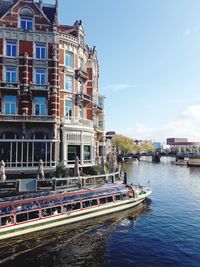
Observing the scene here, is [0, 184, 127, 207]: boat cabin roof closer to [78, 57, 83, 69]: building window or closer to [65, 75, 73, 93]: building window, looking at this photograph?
[65, 75, 73, 93]: building window

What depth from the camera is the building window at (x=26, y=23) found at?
33031 mm

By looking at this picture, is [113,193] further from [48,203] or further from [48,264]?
[48,264]

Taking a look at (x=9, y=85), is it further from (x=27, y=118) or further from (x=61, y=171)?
(x=61, y=171)

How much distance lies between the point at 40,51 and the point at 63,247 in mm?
25041

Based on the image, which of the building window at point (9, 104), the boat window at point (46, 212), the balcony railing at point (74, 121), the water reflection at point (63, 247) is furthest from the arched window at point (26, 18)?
the water reflection at point (63, 247)

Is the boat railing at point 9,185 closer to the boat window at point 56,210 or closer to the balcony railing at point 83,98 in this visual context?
the boat window at point 56,210

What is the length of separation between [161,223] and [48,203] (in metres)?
10.6

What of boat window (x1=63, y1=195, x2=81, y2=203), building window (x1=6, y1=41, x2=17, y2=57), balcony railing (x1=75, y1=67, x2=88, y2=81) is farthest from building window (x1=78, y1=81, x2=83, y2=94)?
boat window (x1=63, y1=195, x2=81, y2=203)

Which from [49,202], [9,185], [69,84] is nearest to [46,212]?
[49,202]

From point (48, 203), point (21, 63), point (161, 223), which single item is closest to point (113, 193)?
point (161, 223)

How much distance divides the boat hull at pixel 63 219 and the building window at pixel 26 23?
24.5m

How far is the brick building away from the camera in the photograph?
31078 millimetres

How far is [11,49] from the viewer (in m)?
32.6

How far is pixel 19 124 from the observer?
31.3 m
